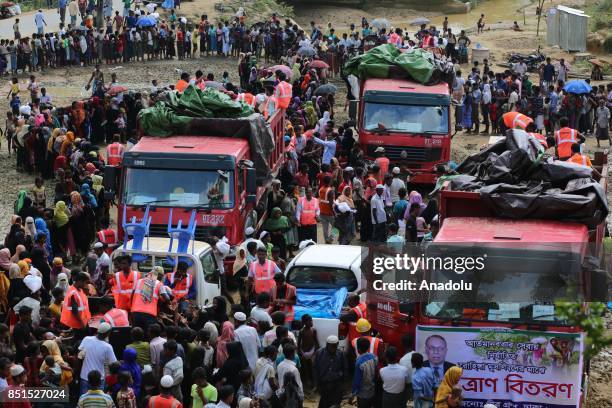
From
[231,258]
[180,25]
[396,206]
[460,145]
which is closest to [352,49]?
[180,25]

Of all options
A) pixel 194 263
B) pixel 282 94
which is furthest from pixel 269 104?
pixel 194 263

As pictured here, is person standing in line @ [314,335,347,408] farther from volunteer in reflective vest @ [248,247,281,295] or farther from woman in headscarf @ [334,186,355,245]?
woman in headscarf @ [334,186,355,245]

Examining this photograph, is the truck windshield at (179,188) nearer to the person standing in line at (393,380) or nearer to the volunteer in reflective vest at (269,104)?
the volunteer in reflective vest at (269,104)

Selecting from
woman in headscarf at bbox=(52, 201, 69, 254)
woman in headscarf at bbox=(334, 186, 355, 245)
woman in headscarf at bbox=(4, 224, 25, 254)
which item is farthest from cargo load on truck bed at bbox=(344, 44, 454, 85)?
woman in headscarf at bbox=(4, 224, 25, 254)

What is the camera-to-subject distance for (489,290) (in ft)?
43.4

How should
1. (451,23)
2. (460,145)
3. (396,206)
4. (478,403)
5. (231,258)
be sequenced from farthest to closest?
(451,23)
(460,145)
(396,206)
(231,258)
(478,403)

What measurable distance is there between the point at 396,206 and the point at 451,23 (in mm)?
35600

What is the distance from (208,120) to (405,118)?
19.2ft

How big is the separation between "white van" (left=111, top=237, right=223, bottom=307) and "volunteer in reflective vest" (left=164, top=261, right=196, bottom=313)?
0.14m

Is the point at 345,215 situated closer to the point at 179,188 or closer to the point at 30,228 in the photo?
the point at 179,188

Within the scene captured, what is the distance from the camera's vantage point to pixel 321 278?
54.9 ft

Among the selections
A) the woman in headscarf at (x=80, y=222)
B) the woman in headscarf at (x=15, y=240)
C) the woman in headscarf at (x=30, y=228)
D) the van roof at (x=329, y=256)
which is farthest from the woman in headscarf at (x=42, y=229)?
the van roof at (x=329, y=256)

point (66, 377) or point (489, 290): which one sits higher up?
point (489, 290)

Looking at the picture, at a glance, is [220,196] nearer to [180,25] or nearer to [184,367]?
[184,367]
